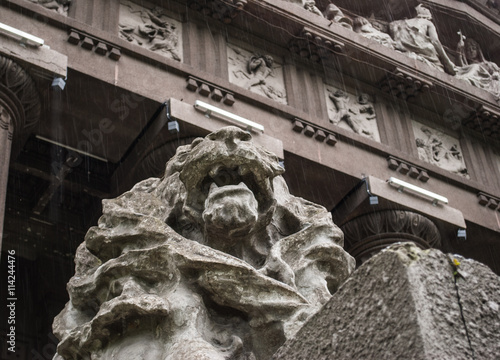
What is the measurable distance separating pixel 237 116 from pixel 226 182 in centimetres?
587

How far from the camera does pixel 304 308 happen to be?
8.88 feet

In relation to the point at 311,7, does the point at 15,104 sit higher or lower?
lower

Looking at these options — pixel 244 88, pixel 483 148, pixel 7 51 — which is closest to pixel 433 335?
pixel 7 51

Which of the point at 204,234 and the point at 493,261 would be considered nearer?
the point at 204,234

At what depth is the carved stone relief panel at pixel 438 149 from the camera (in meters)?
11.5

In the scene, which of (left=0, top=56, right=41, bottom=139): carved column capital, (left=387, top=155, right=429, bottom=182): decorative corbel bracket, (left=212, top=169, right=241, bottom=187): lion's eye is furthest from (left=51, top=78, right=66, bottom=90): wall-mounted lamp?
(left=212, top=169, right=241, bottom=187): lion's eye

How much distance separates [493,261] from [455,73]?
9.99ft

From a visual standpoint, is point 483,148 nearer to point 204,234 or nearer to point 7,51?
point 7,51

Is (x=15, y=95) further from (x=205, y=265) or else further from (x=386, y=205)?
(x=205, y=265)

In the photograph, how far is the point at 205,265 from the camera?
2.78 metres

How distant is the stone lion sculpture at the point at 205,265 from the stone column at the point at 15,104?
4273mm

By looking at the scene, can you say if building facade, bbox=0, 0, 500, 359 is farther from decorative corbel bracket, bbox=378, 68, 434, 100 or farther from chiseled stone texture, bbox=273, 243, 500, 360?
chiseled stone texture, bbox=273, 243, 500, 360

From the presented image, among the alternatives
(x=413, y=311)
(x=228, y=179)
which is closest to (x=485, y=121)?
(x=228, y=179)

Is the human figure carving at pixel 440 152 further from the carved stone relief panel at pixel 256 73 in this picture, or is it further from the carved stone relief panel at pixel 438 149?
the carved stone relief panel at pixel 256 73
